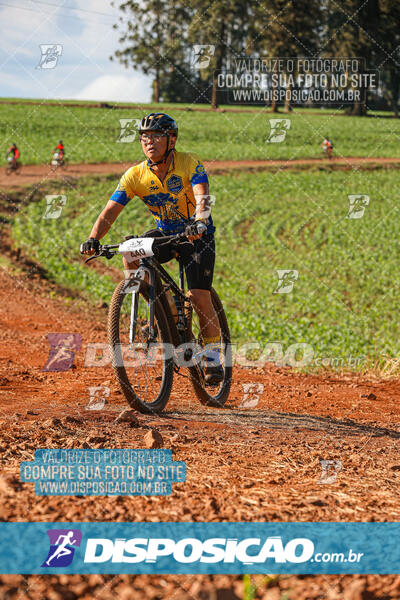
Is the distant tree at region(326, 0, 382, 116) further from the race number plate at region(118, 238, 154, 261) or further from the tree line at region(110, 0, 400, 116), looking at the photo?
the race number plate at region(118, 238, 154, 261)

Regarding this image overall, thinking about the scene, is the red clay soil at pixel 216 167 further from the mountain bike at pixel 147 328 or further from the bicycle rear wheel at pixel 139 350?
the bicycle rear wheel at pixel 139 350

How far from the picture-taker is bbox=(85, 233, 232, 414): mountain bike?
4.97m

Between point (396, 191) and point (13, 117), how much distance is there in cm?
3295

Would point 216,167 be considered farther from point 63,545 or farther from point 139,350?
point 63,545

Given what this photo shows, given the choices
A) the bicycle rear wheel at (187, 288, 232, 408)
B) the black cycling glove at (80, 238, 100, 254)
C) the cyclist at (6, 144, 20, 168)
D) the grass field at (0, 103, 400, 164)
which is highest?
the grass field at (0, 103, 400, 164)

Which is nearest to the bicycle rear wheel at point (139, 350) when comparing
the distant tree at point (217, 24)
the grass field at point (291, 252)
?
the grass field at point (291, 252)

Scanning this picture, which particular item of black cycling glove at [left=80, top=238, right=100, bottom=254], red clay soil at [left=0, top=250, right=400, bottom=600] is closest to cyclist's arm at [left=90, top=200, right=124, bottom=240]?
black cycling glove at [left=80, top=238, right=100, bottom=254]

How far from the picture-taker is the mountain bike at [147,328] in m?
4.97

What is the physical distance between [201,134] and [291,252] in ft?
91.6

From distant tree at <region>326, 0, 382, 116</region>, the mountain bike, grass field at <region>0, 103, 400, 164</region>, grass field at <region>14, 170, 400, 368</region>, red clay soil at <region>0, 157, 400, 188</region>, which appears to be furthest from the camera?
distant tree at <region>326, 0, 382, 116</region>

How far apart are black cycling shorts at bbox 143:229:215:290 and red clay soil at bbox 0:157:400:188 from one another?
2236 cm

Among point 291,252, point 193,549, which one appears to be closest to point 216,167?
point 291,252

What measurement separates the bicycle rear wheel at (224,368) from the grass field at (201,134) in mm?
29569

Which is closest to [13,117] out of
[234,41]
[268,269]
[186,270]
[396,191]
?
[234,41]
